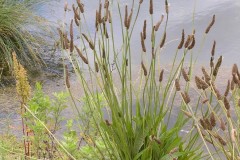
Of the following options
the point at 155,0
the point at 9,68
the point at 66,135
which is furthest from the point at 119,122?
the point at 155,0

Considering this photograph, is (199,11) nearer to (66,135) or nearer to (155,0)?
(155,0)

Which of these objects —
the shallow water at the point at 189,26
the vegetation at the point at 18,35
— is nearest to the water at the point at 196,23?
the shallow water at the point at 189,26

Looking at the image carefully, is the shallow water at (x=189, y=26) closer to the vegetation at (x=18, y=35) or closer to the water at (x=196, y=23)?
the water at (x=196, y=23)

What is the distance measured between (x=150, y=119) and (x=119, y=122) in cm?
13

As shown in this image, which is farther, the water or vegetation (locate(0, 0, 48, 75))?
the water

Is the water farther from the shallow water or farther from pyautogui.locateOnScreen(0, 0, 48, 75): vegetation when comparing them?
pyautogui.locateOnScreen(0, 0, 48, 75): vegetation

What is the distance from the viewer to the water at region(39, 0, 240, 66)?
520cm

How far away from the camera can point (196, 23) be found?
576cm

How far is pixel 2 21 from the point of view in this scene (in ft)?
16.3

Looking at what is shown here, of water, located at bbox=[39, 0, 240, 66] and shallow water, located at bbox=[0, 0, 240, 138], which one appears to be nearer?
shallow water, located at bbox=[0, 0, 240, 138]

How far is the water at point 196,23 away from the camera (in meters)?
5.20

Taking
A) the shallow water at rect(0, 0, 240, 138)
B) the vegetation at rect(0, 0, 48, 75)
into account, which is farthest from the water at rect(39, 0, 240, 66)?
the vegetation at rect(0, 0, 48, 75)

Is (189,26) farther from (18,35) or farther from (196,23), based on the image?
(18,35)

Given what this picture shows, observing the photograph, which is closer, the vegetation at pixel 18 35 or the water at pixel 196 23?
the vegetation at pixel 18 35
